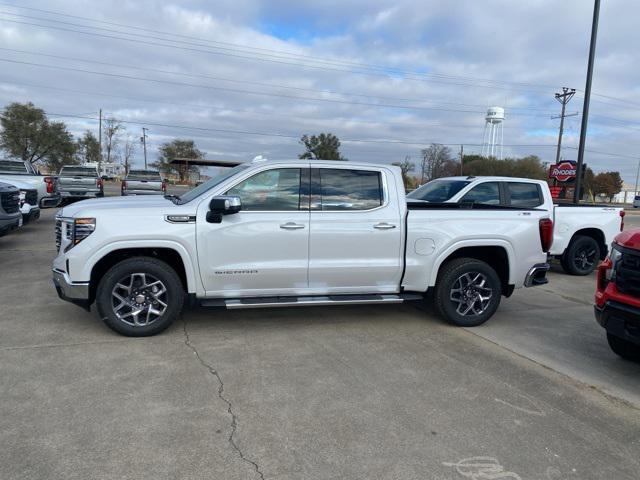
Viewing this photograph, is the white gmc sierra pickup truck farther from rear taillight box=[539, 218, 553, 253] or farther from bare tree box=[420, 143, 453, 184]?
bare tree box=[420, 143, 453, 184]

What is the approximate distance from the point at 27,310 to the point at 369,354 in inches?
163

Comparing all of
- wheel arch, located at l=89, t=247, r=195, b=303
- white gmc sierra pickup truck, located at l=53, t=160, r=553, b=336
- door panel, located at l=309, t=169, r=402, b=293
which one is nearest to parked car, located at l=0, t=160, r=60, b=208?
white gmc sierra pickup truck, located at l=53, t=160, r=553, b=336

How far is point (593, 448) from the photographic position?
329cm

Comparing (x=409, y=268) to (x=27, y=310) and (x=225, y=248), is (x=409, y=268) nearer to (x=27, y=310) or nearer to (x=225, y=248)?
(x=225, y=248)

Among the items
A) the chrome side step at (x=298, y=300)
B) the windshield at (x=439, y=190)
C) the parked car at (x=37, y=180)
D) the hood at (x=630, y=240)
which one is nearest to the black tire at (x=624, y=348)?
the hood at (x=630, y=240)

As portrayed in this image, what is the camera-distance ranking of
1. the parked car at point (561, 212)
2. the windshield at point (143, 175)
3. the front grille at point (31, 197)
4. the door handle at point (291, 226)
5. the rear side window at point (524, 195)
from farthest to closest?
the windshield at point (143, 175) → the front grille at point (31, 197) → the rear side window at point (524, 195) → the parked car at point (561, 212) → the door handle at point (291, 226)

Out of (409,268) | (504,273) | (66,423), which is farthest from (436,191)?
(66,423)

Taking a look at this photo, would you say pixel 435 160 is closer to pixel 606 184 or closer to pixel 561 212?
pixel 606 184

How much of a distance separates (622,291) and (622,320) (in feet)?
0.88

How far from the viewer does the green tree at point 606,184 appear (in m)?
85.1

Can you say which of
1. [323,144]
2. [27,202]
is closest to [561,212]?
[27,202]

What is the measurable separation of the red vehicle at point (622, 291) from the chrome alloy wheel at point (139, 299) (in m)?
4.22

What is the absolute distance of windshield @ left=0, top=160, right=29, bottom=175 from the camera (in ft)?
49.5

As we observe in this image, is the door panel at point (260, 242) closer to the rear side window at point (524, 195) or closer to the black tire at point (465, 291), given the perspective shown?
the black tire at point (465, 291)
